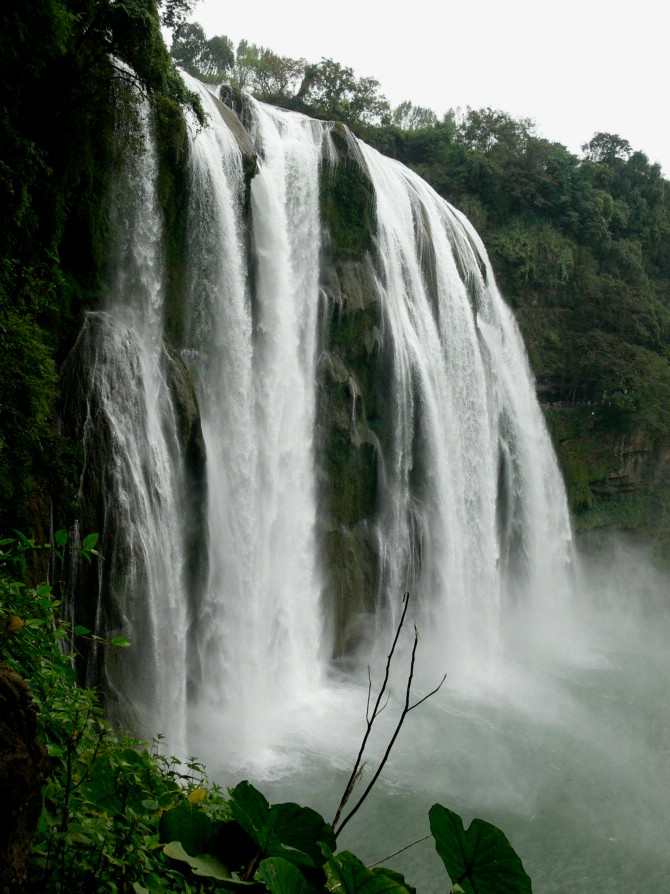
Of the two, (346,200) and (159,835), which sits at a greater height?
(346,200)

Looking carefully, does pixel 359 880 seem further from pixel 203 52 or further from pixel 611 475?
pixel 203 52

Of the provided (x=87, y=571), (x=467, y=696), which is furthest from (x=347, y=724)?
(x=87, y=571)

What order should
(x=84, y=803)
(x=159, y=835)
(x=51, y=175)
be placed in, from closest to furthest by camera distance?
(x=159, y=835) → (x=84, y=803) → (x=51, y=175)

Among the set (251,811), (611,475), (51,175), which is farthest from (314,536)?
(611,475)

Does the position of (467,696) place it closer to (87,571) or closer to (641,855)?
(641,855)

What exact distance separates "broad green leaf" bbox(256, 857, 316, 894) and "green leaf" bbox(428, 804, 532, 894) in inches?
9.5

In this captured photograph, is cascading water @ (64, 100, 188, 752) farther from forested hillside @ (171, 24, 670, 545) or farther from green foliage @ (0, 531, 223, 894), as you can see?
forested hillside @ (171, 24, 670, 545)

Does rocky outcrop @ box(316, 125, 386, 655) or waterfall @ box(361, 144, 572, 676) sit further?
waterfall @ box(361, 144, 572, 676)

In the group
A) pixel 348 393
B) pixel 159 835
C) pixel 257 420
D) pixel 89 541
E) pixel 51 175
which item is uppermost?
pixel 51 175

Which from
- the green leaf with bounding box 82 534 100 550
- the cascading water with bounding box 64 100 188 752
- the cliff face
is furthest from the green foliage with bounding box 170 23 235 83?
the green leaf with bounding box 82 534 100 550

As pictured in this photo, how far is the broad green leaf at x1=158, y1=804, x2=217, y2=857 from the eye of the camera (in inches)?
48.9

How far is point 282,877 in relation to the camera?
1096mm

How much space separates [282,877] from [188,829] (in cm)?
25

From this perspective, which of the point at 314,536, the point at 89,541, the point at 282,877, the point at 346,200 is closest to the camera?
the point at 282,877
